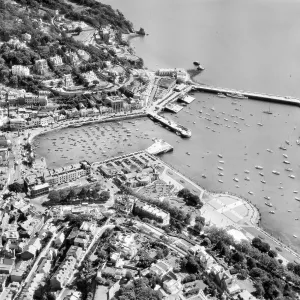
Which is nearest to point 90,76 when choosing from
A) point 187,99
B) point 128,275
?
point 187,99

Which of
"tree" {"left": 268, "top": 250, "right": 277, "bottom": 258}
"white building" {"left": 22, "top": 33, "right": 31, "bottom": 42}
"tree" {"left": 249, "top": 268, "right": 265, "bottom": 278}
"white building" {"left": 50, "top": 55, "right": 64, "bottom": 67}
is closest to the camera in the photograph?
"tree" {"left": 249, "top": 268, "right": 265, "bottom": 278}

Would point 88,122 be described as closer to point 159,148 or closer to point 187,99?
point 159,148

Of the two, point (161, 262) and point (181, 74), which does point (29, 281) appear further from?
point (181, 74)

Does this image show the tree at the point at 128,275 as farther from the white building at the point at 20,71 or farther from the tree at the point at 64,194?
the white building at the point at 20,71

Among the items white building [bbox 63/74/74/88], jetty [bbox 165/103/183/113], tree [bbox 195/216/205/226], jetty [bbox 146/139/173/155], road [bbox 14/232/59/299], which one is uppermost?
white building [bbox 63/74/74/88]

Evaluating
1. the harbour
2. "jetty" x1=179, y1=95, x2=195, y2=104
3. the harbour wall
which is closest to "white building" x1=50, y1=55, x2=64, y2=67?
the harbour wall

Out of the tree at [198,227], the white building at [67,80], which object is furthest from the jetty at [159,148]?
the white building at [67,80]

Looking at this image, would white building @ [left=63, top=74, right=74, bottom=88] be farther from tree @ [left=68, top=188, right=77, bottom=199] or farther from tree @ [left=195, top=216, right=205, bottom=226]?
tree @ [left=195, top=216, right=205, bottom=226]

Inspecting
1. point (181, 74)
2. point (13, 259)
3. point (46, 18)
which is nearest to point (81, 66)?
point (181, 74)
